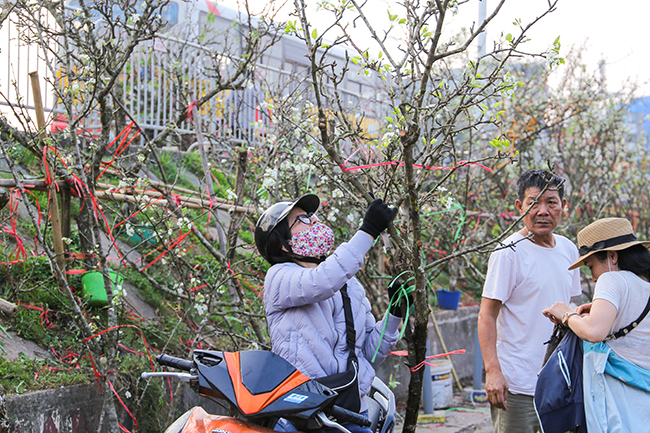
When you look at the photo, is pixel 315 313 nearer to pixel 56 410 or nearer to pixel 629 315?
pixel 629 315

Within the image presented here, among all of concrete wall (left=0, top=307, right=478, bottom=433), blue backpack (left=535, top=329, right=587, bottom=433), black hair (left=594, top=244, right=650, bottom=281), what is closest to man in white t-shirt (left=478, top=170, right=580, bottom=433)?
blue backpack (left=535, top=329, right=587, bottom=433)

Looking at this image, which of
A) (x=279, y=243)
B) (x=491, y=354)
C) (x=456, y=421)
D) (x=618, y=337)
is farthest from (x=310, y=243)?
(x=456, y=421)

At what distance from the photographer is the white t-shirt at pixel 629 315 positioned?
8.73 feet

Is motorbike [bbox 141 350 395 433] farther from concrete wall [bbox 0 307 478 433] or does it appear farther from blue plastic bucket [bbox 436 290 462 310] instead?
blue plastic bucket [bbox 436 290 462 310]

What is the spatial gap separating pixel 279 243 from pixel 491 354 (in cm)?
137

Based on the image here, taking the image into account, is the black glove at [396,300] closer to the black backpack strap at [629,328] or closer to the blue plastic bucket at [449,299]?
the black backpack strap at [629,328]

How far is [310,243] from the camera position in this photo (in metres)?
2.67

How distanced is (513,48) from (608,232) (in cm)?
103

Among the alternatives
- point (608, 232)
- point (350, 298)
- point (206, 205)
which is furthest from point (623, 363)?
point (206, 205)

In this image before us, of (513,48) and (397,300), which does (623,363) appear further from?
(513,48)

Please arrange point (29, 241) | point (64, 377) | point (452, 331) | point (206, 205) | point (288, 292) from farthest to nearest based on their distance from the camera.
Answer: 1. point (452, 331)
2. point (29, 241)
3. point (206, 205)
4. point (64, 377)
5. point (288, 292)

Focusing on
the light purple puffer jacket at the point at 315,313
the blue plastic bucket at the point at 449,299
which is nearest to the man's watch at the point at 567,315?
the light purple puffer jacket at the point at 315,313

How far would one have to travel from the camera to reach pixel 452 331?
7312 millimetres

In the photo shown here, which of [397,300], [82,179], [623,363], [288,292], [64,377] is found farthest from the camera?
[82,179]
